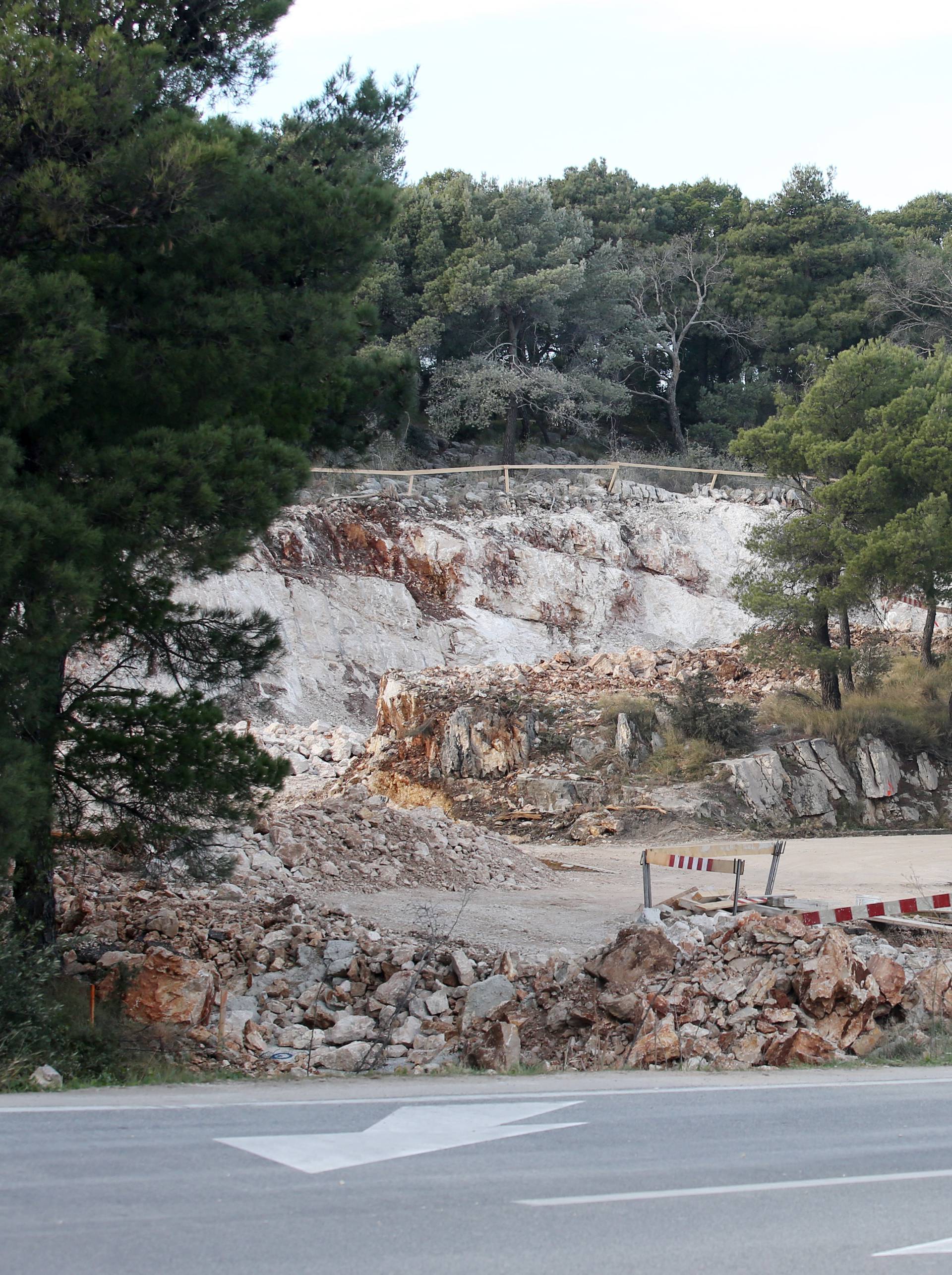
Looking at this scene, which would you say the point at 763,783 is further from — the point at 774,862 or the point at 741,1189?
the point at 741,1189

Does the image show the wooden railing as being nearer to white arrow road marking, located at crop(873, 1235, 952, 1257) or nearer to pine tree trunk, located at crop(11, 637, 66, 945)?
pine tree trunk, located at crop(11, 637, 66, 945)

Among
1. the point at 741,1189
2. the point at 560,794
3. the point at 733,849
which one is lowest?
the point at 741,1189

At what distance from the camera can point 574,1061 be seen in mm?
9352

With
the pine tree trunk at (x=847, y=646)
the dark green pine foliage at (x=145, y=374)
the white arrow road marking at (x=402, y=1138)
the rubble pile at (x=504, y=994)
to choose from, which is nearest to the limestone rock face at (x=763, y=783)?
the pine tree trunk at (x=847, y=646)

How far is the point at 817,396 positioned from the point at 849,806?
10.3m

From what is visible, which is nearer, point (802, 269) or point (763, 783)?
point (763, 783)

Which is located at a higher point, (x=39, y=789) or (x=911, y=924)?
(x=39, y=789)

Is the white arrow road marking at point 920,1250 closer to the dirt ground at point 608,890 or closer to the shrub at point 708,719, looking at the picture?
the dirt ground at point 608,890

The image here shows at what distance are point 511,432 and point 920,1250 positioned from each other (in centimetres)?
4126

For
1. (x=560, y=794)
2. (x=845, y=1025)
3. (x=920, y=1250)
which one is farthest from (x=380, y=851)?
(x=920, y=1250)

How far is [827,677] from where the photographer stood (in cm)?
2717

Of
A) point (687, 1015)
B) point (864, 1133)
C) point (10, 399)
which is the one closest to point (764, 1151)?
point (864, 1133)

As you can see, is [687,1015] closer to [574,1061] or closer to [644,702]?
[574,1061]

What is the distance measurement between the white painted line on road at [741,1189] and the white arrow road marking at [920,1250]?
733 mm
